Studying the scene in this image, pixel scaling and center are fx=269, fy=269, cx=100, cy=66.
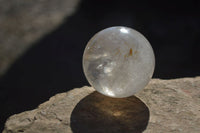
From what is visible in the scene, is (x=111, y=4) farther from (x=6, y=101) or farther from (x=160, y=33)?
(x=6, y=101)

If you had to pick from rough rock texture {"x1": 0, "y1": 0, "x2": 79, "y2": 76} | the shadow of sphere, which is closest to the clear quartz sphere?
the shadow of sphere

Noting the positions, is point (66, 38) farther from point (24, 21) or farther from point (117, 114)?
point (117, 114)

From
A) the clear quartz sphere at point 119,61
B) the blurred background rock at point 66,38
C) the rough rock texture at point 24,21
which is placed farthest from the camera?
the rough rock texture at point 24,21

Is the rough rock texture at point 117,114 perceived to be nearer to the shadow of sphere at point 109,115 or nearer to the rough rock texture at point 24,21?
the shadow of sphere at point 109,115

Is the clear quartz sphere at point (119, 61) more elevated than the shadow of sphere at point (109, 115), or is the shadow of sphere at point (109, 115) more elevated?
the clear quartz sphere at point (119, 61)

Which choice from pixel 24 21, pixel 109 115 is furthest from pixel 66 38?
pixel 109 115

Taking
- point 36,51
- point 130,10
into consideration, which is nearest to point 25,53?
point 36,51

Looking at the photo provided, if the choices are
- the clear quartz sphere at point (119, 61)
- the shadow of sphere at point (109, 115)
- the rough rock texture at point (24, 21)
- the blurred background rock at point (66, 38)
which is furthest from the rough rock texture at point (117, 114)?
the rough rock texture at point (24, 21)
